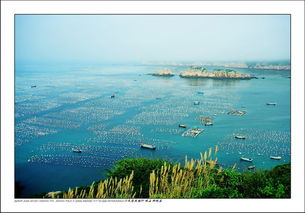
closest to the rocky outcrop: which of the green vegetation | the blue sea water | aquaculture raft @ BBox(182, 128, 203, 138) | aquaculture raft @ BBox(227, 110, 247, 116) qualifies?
the blue sea water

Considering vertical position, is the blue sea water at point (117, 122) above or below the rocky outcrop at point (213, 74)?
below

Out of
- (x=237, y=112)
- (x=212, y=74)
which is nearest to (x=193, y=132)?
(x=237, y=112)

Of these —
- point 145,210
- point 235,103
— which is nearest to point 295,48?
point 145,210

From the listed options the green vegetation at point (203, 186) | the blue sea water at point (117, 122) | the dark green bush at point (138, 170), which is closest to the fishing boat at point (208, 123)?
the blue sea water at point (117, 122)

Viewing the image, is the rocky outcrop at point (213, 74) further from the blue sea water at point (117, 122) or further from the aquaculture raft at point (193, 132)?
the aquaculture raft at point (193, 132)

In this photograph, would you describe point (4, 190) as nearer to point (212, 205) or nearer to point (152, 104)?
point (212, 205)

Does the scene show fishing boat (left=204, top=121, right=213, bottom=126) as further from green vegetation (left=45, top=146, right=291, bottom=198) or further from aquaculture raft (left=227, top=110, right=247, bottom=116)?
green vegetation (left=45, top=146, right=291, bottom=198)

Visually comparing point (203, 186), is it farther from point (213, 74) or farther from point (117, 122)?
point (213, 74)
